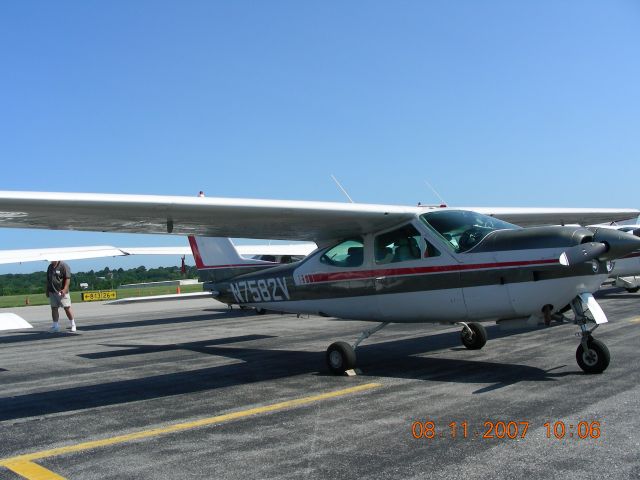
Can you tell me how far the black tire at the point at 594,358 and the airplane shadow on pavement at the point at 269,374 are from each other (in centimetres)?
25

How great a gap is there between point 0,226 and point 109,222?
119cm

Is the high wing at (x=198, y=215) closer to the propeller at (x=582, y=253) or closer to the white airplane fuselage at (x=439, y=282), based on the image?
the white airplane fuselage at (x=439, y=282)

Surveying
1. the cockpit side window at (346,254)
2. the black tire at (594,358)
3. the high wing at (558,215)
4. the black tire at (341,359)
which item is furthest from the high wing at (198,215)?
the high wing at (558,215)

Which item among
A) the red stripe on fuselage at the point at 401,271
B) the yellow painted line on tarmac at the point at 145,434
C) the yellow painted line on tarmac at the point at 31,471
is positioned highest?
the red stripe on fuselage at the point at 401,271

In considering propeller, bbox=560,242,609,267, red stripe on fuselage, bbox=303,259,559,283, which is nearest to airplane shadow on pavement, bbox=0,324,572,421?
red stripe on fuselage, bbox=303,259,559,283

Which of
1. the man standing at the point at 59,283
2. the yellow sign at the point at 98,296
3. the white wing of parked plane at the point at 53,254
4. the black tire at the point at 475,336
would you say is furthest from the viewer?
the yellow sign at the point at 98,296

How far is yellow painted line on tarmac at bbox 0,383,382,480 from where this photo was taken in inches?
164

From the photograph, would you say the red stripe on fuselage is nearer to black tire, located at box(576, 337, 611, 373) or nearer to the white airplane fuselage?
the white airplane fuselage

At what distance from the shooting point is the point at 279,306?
9.24 metres

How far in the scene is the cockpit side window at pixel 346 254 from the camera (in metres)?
8.25

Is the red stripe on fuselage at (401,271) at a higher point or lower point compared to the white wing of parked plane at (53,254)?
lower

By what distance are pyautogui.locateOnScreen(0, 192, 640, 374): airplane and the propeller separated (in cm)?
1

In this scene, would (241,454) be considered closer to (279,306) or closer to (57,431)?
(57,431)

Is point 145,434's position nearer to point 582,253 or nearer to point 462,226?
point 462,226
